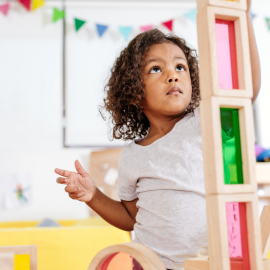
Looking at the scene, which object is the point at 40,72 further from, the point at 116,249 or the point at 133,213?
the point at 116,249

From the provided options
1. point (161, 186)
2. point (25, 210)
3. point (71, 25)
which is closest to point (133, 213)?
point (161, 186)

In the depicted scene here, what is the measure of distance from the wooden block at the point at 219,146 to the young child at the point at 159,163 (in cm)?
26

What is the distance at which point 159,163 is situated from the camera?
2.58 ft

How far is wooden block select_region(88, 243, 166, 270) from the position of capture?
0.42 metres

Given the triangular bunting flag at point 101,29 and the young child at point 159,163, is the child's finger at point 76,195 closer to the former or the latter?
the young child at point 159,163

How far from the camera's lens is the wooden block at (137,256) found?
42 cm

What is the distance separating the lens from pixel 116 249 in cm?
45

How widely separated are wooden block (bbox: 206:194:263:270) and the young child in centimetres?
32

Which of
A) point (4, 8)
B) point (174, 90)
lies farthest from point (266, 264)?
point (4, 8)

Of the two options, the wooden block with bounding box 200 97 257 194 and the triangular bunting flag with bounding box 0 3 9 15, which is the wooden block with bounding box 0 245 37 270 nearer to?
the wooden block with bounding box 200 97 257 194

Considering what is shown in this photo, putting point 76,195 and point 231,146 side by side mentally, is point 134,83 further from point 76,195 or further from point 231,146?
point 231,146

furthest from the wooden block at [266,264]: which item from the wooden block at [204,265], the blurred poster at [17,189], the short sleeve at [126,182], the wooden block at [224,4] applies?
the blurred poster at [17,189]

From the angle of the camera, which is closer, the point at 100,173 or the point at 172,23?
the point at 100,173

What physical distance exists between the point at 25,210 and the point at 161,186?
1583 millimetres
